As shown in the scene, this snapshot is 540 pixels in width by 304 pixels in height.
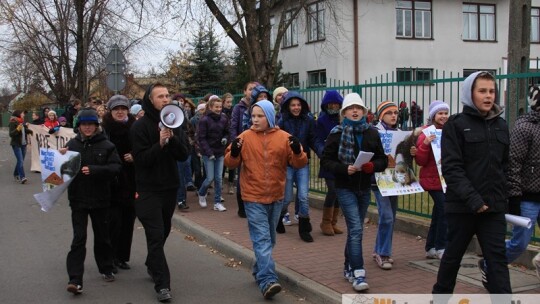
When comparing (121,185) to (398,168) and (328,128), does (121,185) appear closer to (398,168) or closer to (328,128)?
(328,128)

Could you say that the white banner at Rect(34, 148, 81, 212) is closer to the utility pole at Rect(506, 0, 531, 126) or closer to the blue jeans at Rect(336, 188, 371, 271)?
the blue jeans at Rect(336, 188, 371, 271)

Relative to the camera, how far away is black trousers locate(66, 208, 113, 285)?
5.76m

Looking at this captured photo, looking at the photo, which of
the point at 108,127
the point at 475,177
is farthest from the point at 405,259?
the point at 108,127

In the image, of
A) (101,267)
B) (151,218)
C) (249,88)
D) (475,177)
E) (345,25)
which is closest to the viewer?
(475,177)

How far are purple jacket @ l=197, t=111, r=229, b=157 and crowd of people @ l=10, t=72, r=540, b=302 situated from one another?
3278 millimetres

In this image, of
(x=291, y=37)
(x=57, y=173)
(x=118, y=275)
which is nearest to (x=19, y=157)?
(x=118, y=275)

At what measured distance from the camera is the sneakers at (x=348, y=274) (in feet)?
18.6

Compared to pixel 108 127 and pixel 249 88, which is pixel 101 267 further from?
pixel 249 88

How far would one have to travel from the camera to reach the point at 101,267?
6289 mm

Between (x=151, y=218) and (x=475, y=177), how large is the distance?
2931 millimetres

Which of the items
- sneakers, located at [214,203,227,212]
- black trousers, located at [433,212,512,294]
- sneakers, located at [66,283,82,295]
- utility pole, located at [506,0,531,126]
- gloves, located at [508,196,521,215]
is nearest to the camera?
black trousers, located at [433,212,512,294]

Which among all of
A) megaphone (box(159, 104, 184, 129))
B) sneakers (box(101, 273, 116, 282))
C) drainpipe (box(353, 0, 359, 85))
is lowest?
sneakers (box(101, 273, 116, 282))

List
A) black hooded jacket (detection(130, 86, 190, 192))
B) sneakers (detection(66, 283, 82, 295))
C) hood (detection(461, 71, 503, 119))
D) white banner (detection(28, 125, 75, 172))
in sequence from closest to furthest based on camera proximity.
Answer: hood (detection(461, 71, 503, 119)), black hooded jacket (detection(130, 86, 190, 192)), sneakers (detection(66, 283, 82, 295)), white banner (detection(28, 125, 75, 172))

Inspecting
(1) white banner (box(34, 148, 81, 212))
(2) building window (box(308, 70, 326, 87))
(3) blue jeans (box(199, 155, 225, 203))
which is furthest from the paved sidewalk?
(2) building window (box(308, 70, 326, 87))
